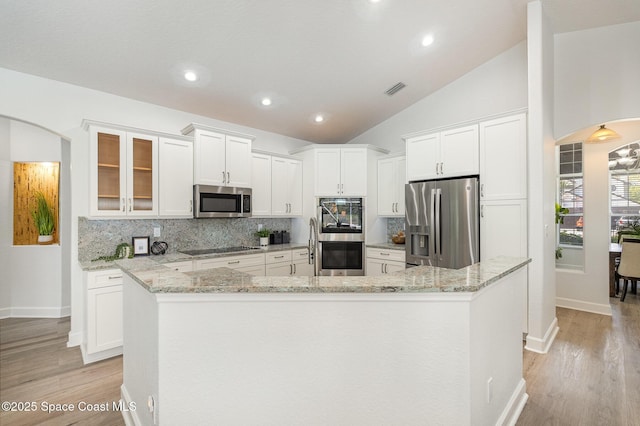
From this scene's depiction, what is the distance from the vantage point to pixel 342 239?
4742 mm

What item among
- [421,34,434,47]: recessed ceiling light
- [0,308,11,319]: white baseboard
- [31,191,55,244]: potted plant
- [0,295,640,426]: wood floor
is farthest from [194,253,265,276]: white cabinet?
[421,34,434,47]: recessed ceiling light

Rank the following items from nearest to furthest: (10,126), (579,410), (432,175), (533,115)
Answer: (579,410), (533,115), (432,175), (10,126)

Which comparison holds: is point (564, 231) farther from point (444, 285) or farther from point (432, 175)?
point (444, 285)

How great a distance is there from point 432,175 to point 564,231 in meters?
2.93

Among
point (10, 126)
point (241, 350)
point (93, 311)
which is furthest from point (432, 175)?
point (10, 126)

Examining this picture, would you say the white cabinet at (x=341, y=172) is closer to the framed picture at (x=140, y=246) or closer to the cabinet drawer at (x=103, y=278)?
the framed picture at (x=140, y=246)

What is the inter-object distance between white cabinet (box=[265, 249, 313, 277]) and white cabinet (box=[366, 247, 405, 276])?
903 millimetres

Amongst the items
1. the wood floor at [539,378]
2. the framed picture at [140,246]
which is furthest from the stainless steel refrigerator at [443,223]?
the framed picture at [140,246]

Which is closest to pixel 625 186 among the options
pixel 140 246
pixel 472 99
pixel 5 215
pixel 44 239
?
pixel 472 99

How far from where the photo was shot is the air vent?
4.28 meters

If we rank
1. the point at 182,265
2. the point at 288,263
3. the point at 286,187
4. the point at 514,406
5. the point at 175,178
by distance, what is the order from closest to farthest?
the point at 514,406 < the point at 182,265 < the point at 175,178 < the point at 288,263 < the point at 286,187

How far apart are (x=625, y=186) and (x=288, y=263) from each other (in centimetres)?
638

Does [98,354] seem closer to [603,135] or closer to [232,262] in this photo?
[232,262]

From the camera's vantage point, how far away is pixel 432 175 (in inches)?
161
